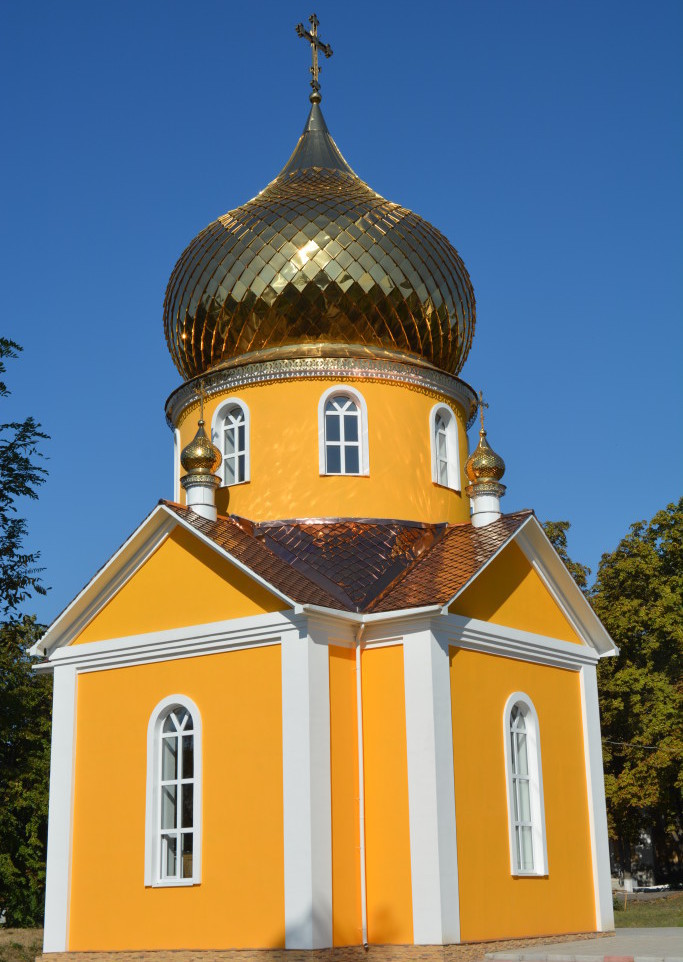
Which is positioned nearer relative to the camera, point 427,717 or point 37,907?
point 427,717

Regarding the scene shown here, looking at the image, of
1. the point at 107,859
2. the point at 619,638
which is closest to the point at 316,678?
the point at 107,859

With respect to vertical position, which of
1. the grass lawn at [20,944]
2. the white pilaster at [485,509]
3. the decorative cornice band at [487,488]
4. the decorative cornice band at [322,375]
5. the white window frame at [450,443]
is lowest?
the grass lawn at [20,944]

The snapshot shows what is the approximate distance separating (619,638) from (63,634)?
55.4 ft

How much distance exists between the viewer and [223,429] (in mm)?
15766

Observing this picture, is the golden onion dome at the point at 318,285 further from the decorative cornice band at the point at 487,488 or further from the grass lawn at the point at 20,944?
the grass lawn at the point at 20,944

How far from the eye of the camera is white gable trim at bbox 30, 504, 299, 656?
525 inches

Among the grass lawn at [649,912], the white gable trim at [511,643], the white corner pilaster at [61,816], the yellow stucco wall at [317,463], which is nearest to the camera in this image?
the white gable trim at [511,643]

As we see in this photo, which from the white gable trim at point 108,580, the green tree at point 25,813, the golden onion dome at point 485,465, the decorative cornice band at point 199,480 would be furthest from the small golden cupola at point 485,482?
the green tree at point 25,813

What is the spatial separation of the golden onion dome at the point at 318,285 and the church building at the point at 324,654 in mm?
40

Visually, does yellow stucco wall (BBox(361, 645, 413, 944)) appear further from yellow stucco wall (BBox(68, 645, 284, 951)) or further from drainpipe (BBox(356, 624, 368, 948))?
yellow stucco wall (BBox(68, 645, 284, 951))

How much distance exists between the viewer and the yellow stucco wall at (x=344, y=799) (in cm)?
1145

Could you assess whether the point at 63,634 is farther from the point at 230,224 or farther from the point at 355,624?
the point at 230,224

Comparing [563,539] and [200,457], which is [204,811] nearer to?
[200,457]

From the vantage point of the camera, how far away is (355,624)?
40.5 ft
